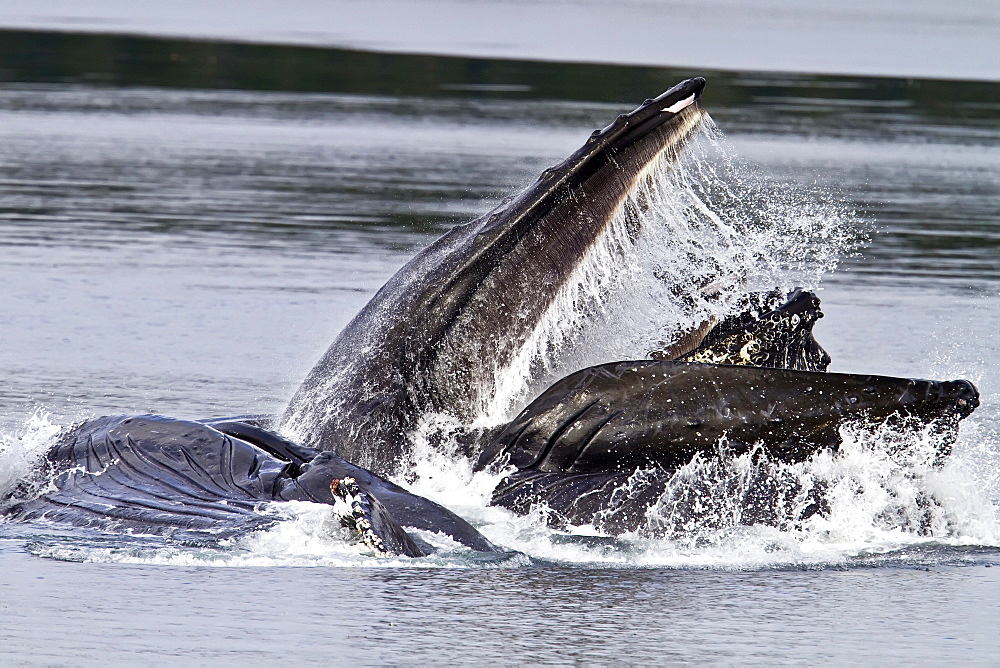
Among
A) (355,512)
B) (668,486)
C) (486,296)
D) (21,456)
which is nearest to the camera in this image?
(355,512)

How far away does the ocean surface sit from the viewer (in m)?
6.54

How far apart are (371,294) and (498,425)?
20.5 feet

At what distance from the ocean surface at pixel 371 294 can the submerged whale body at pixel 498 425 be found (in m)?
0.16

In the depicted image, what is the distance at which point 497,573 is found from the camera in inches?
283

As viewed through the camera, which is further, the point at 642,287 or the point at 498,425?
the point at 642,287

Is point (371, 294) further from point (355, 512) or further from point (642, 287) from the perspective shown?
point (355, 512)

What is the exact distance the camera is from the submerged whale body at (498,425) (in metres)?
7.61

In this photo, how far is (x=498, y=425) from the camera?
8156 millimetres

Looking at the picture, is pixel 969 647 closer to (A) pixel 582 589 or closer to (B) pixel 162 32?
(A) pixel 582 589

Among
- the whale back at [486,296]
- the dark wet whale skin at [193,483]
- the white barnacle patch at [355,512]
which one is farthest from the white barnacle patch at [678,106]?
the white barnacle patch at [355,512]

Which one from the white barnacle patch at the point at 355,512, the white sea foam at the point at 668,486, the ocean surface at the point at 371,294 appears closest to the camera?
the ocean surface at the point at 371,294

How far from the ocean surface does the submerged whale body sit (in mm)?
163

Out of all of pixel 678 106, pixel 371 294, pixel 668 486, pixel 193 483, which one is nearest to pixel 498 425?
pixel 668 486

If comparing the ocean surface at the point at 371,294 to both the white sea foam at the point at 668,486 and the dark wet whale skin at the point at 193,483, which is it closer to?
the white sea foam at the point at 668,486
